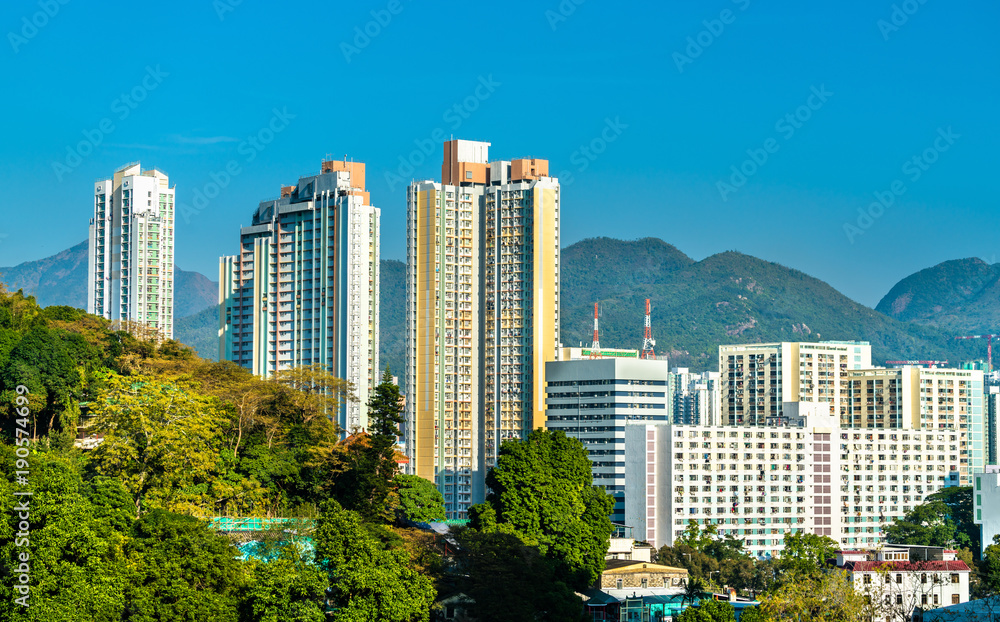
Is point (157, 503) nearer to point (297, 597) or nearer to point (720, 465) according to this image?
point (297, 597)

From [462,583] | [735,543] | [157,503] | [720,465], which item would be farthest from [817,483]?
[157,503]

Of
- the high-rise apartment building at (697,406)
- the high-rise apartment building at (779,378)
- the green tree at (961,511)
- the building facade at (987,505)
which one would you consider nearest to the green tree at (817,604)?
the building facade at (987,505)

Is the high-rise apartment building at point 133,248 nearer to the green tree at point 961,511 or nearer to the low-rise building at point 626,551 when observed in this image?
the low-rise building at point 626,551

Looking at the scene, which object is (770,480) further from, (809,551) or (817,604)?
(817,604)

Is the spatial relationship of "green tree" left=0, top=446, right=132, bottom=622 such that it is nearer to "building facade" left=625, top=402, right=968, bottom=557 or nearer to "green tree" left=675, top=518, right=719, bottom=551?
"green tree" left=675, top=518, right=719, bottom=551

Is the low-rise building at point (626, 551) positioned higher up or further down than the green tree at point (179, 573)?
further down

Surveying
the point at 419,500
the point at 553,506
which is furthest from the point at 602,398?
the point at 553,506

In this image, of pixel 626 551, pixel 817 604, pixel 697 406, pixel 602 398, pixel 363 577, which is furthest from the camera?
pixel 697 406
